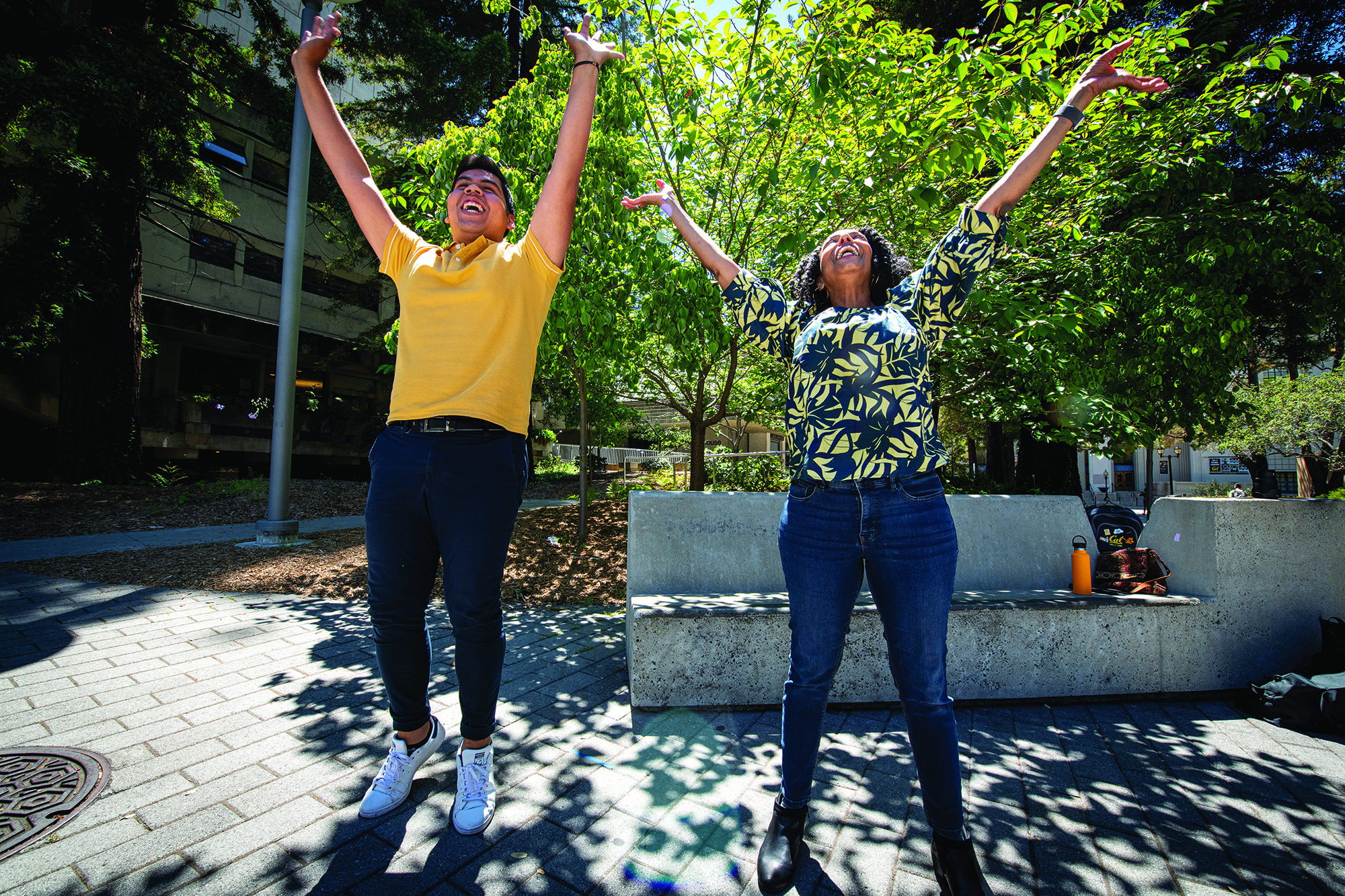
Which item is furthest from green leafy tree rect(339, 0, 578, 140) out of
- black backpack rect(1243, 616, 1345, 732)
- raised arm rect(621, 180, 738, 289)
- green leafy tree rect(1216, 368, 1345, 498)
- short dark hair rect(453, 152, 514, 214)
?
green leafy tree rect(1216, 368, 1345, 498)

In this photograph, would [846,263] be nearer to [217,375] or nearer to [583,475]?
[583,475]

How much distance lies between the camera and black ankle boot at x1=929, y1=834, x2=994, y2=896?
1658mm

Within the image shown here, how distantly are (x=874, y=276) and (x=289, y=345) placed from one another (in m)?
7.46

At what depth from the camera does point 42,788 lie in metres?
2.15

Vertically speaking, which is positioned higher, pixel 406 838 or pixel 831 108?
pixel 831 108

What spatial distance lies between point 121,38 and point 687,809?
1423cm

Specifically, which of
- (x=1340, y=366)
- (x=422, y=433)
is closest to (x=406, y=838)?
(x=422, y=433)

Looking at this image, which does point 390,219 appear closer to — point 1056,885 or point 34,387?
point 1056,885

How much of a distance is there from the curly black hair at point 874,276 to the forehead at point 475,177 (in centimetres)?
127

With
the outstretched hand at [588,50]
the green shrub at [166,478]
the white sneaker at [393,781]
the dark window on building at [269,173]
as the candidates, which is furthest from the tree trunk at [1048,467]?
the dark window on building at [269,173]

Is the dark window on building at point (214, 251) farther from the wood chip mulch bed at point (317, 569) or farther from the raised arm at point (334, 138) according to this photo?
the raised arm at point (334, 138)

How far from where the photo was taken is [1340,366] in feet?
59.9

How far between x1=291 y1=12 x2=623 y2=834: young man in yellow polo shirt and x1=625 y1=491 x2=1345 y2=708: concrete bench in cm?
126

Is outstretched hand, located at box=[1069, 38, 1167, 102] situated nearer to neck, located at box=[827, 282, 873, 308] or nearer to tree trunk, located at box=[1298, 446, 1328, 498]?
neck, located at box=[827, 282, 873, 308]
